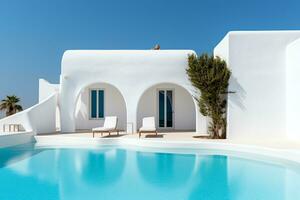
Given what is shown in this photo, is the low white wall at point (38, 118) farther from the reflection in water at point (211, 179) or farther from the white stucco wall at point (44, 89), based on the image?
the reflection in water at point (211, 179)

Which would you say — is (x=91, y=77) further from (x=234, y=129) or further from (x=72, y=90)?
(x=234, y=129)

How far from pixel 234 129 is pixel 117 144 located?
6.13m

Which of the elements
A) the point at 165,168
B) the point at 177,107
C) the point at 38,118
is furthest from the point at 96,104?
the point at 165,168

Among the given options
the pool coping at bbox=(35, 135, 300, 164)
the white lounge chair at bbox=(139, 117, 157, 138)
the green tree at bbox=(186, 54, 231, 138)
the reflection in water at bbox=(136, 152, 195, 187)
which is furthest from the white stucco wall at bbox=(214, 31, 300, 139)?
the reflection in water at bbox=(136, 152, 195, 187)

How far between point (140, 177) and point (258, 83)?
873cm

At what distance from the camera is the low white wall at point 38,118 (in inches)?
563

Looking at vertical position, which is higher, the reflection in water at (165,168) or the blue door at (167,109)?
the blue door at (167,109)

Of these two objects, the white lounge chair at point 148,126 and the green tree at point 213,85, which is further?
the white lounge chair at point 148,126

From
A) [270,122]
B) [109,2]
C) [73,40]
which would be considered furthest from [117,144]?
[109,2]

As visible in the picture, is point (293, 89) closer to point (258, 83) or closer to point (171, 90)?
point (258, 83)

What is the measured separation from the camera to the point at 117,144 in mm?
12953

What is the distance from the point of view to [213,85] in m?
13.6

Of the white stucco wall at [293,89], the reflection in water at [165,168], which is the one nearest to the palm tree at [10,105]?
the reflection in water at [165,168]

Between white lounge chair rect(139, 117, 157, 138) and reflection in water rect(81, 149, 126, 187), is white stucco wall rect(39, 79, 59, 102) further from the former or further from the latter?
reflection in water rect(81, 149, 126, 187)
